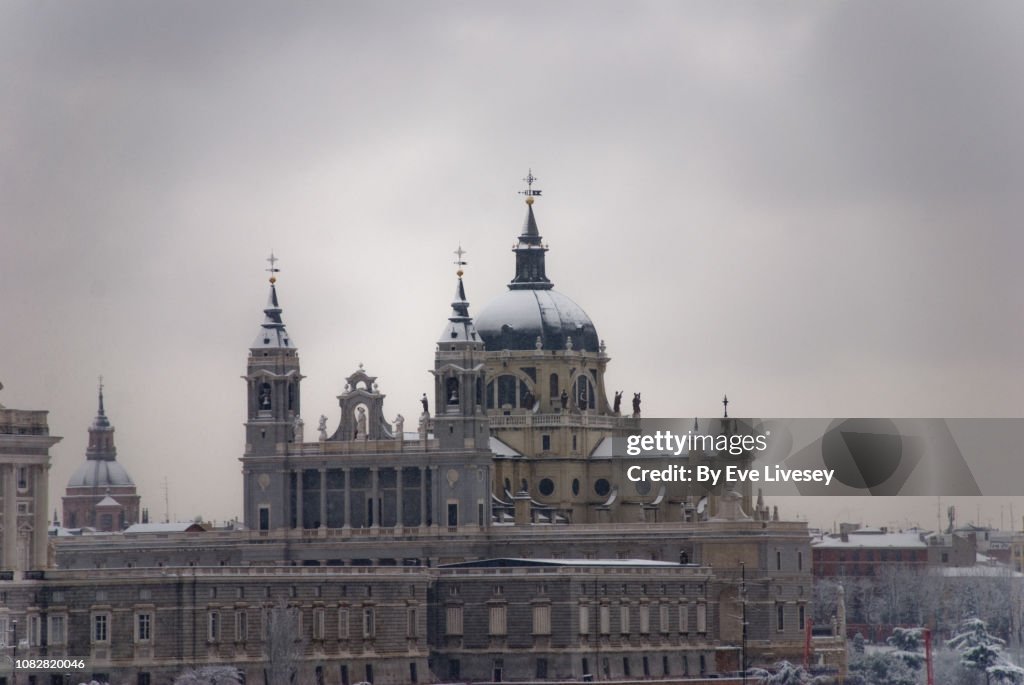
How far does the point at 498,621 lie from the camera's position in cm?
15650

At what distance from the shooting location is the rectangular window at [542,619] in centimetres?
15625

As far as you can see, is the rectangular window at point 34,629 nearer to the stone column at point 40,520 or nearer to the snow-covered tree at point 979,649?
the stone column at point 40,520

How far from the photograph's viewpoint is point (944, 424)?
505 feet

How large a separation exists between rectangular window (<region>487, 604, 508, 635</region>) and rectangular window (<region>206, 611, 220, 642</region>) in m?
15.9

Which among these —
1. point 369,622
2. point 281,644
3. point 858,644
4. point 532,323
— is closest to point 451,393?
point 532,323

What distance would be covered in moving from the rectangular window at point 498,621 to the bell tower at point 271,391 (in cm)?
2676

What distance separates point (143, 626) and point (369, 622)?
1262cm

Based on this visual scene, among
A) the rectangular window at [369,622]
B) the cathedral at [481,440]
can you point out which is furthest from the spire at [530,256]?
the rectangular window at [369,622]

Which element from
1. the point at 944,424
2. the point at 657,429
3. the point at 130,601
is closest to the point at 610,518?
the point at 657,429

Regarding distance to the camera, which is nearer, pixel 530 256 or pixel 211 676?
pixel 211 676

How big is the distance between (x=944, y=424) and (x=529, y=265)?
4242 centimetres

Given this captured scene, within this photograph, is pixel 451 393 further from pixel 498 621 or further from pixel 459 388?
pixel 498 621

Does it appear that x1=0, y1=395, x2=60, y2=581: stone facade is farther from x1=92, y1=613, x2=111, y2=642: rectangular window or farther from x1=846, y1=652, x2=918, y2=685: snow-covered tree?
x1=846, y1=652, x2=918, y2=685: snow-covered tree

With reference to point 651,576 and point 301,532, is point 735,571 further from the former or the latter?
point 301,532
